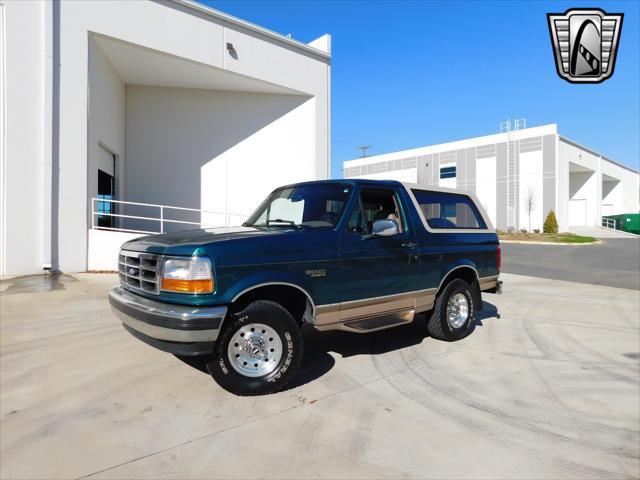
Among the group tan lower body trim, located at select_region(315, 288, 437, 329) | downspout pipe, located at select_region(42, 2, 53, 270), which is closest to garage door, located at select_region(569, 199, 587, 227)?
tan lower body trim, located at select_region(315, 288, 437, 329)

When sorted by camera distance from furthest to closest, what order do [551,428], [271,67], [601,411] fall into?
1. [271,67]
2. [601,411]
3. [551,428]

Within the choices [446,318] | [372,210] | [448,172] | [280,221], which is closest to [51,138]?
[280,221]

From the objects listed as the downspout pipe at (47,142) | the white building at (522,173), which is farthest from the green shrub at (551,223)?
the downspout pipe at (47,142)

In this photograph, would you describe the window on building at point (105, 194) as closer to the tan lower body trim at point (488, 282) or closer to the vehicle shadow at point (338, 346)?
the vehicle shadow at point (338, 346)

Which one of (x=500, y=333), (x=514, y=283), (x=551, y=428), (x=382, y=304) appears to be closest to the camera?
(x=551, y=428)

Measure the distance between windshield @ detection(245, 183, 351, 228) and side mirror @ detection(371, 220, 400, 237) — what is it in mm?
409

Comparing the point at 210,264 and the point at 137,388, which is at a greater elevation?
the point at 210,264

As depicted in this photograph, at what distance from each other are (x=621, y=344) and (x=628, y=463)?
11.0ft

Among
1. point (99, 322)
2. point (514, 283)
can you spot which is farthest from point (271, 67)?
point (99, 322)

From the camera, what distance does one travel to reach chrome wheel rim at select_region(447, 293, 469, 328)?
555 cm

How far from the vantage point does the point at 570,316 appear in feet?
23.2

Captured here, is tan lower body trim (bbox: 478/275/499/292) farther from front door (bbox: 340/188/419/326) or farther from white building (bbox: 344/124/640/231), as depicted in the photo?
white building (bbox: 344/124/640/231)

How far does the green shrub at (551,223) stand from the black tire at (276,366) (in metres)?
41.6

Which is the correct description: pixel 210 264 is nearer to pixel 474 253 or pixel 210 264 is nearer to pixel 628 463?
pixel 628 463
